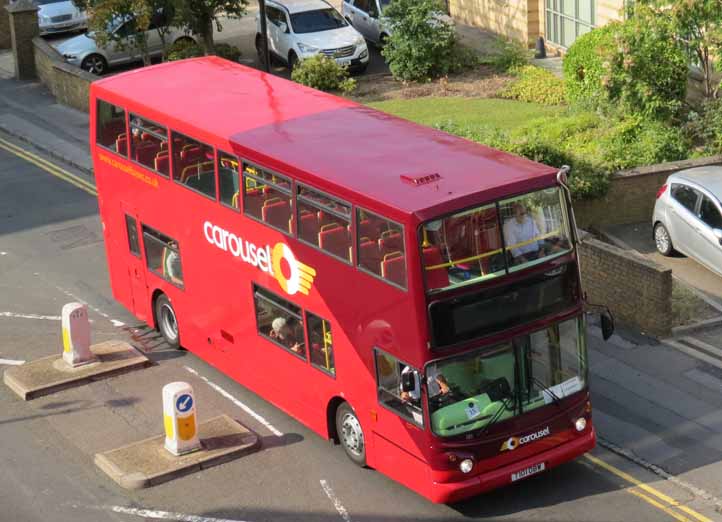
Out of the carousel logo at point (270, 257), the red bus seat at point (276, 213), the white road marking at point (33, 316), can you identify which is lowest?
the white road marking at point (33, 316)

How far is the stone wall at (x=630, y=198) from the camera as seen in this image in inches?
925

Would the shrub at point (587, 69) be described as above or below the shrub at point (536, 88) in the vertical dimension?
above

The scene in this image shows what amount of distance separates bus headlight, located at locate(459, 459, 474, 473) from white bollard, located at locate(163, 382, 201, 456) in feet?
12.1

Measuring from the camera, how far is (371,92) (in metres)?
32.9

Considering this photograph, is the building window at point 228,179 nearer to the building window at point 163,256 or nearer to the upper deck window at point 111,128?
the building window at point 163,256

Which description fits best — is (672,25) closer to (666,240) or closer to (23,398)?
(666,240)

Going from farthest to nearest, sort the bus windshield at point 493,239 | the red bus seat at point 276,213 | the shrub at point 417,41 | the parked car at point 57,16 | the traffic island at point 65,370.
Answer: the parked car at point 57,16
the shrub at point 417,41
the traffic island at point 65,370
the red bus seat at point 276,213
the bus windshield at point 493,239

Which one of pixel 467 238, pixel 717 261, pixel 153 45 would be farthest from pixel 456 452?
pixel 153 45

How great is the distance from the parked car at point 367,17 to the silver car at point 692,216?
48.1 feet

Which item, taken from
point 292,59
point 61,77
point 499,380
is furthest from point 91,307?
→ point 292,59

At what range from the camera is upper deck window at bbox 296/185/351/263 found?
14.8m

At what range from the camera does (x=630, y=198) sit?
2378cm

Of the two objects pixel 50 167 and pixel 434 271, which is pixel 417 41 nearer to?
pixel 50 167

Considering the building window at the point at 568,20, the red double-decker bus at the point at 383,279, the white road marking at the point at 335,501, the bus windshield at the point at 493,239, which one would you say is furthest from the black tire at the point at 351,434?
the building window at the point at 568,20
